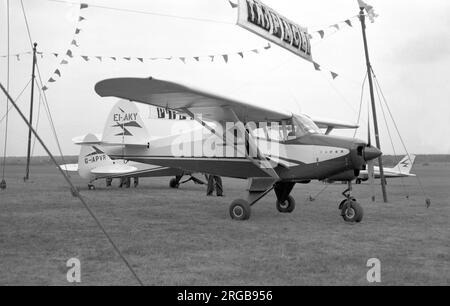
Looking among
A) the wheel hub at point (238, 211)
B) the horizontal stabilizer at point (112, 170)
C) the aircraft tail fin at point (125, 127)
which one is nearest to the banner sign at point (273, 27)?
the wheel hub at point (238, 211)

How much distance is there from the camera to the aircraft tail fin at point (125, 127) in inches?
518

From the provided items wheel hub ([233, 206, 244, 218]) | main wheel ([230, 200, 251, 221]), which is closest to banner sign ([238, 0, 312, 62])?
main wheel ([230, 200, 251, 221])

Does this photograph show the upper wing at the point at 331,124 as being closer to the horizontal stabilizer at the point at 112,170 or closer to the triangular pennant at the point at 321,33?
the triangular pennant at the point at 321,33

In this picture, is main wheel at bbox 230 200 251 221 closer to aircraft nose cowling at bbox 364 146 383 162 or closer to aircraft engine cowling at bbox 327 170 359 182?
aircraft engine cowling at bbox 327 170 359 182

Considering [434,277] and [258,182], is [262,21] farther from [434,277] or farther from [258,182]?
[434,277]

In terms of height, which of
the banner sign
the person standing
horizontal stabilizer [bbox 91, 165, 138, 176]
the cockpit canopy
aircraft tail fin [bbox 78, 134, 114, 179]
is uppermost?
the banner sign

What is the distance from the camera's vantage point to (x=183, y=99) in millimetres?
9367

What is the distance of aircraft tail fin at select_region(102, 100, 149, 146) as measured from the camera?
13156 millimetres

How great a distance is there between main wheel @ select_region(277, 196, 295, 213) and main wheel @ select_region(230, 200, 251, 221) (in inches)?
72.6

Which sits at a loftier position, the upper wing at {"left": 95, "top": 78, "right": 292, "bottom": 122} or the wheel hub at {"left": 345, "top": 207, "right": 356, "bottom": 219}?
the upper wing at {"left": 95, "top": 78, "right": 292, "bottom": 122}

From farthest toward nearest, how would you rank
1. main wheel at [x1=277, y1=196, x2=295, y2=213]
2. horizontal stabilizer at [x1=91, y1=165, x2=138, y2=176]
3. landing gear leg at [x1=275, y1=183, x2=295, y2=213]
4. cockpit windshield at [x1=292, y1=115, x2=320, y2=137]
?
horizontal stabilizer at [x1=91, y1=165, x2=138, y2=176] < main wheel at [x1=277, y1=196, x2=295, y2=213] < landing gear leg at [x1=275, y1=183, x2=295, y2=213] < cockpit windshield at [x1=292, y1=115, x2=320, y2=137]

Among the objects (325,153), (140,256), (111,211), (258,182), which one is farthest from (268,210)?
(140,256)

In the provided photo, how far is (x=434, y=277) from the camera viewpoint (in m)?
4.83
